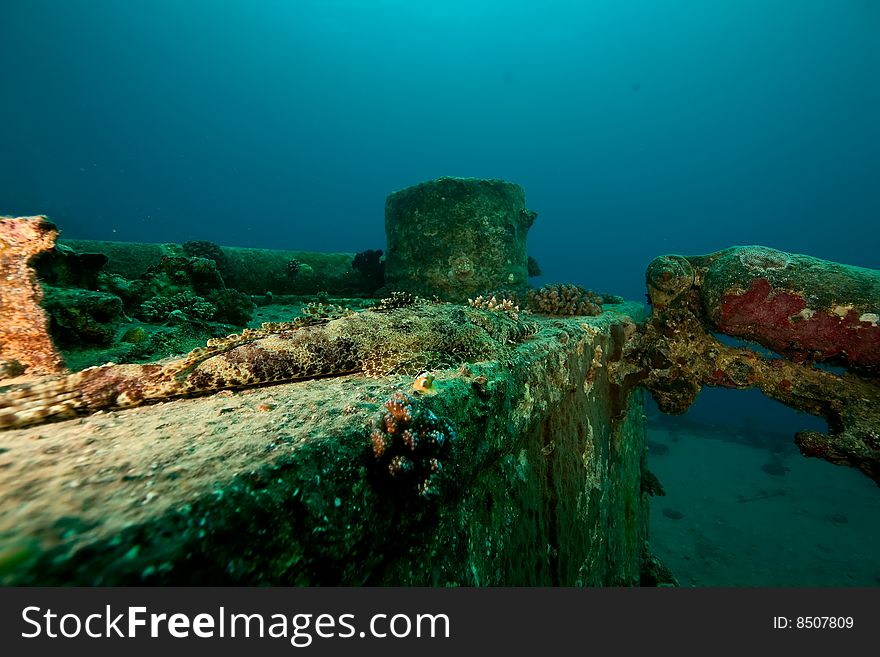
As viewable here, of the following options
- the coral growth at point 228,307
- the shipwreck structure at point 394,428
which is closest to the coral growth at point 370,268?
the coral growth at point 228,307

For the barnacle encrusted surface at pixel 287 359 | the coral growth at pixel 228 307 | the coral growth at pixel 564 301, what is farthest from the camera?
the coral growth at pixel 564 301

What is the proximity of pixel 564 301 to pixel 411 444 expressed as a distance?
5563 mm

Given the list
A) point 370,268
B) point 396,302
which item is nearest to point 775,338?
point 396,302

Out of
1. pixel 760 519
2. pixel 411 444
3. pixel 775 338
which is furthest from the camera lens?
pixel 760 519

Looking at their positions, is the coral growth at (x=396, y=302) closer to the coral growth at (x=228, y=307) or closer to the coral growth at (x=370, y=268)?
the coral growth at (x=228, y=307)

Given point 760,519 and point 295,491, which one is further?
point 760,519

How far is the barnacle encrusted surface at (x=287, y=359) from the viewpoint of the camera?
188 centimetres

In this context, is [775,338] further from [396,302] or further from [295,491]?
[295,491]

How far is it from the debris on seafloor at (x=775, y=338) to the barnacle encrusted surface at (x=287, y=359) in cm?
289

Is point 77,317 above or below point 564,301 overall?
above

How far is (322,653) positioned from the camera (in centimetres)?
112

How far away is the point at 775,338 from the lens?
432 cm

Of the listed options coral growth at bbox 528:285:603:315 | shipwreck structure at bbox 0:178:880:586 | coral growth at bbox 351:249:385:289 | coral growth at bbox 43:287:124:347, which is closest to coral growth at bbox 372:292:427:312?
shipwreck structure at bbox 0:178:880:586

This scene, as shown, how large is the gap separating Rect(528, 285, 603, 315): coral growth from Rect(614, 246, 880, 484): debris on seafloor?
92 cm
